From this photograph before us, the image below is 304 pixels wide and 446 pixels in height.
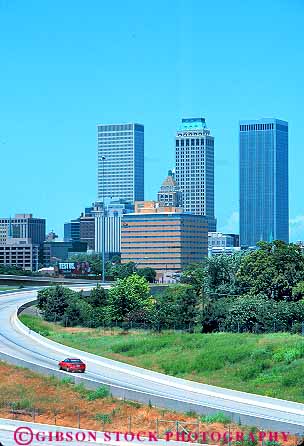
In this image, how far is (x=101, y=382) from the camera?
53.9 meters

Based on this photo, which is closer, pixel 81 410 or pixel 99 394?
pixel 81 410

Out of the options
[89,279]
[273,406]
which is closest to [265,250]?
[273,406]

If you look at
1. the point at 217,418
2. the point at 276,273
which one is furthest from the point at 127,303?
the point at 217,418

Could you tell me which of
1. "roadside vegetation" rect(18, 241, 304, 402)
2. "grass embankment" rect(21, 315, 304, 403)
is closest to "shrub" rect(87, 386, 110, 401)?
"grass embankment" rect(21, 315, 304, 403)

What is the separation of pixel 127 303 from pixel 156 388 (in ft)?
140

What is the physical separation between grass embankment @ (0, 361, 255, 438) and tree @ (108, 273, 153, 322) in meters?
36.4

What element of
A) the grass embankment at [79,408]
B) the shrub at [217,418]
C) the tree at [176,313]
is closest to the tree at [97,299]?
the tree at [176,313]

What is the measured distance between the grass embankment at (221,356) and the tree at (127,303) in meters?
14.9

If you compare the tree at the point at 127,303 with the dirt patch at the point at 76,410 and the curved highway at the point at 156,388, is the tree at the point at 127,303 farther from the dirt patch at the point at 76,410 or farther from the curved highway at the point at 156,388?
the dirt patch at the point at 76,410

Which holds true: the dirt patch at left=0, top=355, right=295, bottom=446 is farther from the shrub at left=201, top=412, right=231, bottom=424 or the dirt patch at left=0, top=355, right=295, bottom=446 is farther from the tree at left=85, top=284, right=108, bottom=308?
the tree at left=85, top=284, right=108, bottom=308

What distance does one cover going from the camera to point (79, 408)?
160 feet

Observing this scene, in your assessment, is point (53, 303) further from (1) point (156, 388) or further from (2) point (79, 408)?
(2) point (79, 408)

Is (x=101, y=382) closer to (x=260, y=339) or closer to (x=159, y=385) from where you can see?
(x=159, y=385)

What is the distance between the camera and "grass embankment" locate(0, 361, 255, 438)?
4359 cm
